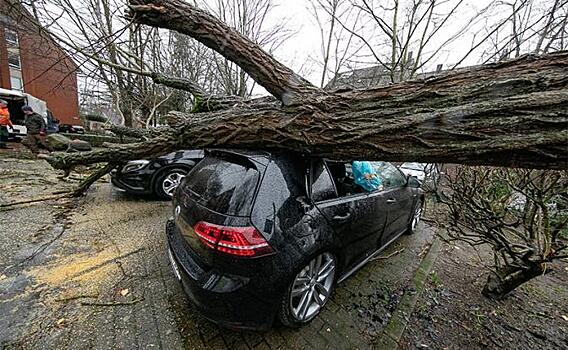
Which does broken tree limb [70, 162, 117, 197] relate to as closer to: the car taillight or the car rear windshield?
the car rear windshield

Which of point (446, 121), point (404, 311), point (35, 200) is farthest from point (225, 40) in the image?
point (35, 200)

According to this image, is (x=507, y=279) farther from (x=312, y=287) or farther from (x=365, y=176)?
(x=312, y=287)

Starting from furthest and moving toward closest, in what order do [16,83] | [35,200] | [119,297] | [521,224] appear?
1. [16,83]
2. [35,200]
3. [521,224]
4. [119,297]

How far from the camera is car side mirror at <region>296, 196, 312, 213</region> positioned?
192 centimetres

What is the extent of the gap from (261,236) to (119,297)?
5.48 ft

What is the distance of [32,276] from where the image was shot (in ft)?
7.89

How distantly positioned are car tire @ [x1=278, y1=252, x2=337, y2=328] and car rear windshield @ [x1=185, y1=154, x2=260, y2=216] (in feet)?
2.46

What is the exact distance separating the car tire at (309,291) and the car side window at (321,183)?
52cm

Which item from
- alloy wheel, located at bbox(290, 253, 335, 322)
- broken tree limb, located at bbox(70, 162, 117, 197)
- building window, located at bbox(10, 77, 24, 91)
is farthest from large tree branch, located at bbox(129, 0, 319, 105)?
building window, located at bbox(10, 77, 24, 91)

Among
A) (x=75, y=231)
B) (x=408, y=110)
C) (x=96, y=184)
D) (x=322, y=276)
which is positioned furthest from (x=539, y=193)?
→ (x=96, y=184)

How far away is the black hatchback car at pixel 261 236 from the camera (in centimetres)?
167

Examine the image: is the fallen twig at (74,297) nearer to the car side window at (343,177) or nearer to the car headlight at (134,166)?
the car side window at (343,177)

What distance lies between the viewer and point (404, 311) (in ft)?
7.93

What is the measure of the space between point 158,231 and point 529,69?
4.26 meters
